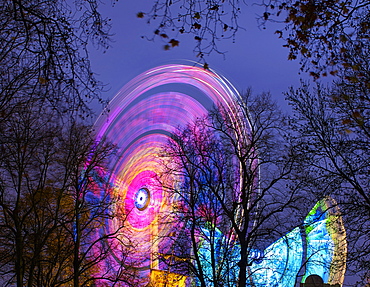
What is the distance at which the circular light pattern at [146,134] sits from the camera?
21703mm

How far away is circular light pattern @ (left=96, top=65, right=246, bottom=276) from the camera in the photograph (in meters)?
21.7

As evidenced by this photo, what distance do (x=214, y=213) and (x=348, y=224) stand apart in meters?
5.70

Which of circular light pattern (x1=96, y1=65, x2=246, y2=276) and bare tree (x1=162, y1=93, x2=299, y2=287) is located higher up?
circular light pattern (x1=96, y1=65, x2=246, y2=276)

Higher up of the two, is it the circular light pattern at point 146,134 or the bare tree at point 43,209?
the circular light pattern at point 146,134

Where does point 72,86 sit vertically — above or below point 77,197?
below

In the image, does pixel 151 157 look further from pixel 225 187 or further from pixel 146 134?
pixel 225 187

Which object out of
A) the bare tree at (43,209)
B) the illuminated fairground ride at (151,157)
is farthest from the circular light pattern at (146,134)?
the bare tree at (43,209)

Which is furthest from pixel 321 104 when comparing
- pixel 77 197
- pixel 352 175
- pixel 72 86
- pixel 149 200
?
pixel 149 200

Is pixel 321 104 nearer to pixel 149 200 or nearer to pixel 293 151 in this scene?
pixel 293 151

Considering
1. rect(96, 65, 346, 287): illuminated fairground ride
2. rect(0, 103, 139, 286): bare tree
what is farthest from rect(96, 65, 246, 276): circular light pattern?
rect(0, 103, 139, 286): bare tree

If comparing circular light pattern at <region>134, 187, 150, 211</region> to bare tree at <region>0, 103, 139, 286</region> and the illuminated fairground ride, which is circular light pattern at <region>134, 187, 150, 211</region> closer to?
the illuminated fairground ride

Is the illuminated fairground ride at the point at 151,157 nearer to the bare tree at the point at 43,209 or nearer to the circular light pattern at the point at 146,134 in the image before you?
the circular light pattern at the point at 146,134

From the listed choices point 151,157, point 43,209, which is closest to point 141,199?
point 151,157

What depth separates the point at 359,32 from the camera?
6492 mm
